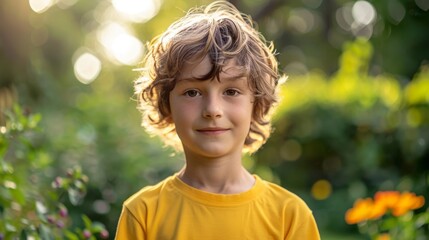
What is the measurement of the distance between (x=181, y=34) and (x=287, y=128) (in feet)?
15.6

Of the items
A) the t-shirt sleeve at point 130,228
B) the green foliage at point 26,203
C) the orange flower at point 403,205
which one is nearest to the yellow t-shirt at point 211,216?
the t-shirt sleeve at point 130,228

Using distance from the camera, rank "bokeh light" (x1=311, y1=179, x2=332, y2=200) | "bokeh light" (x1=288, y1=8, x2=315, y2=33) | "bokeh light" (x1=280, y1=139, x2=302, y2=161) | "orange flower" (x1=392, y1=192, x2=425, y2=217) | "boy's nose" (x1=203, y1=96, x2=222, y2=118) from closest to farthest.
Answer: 1. "boy's nose" (x1=203, y1=96, x2=222, y2=118)
2. "orange flower" (x1=392, y1=192, x2=425, y2=217)
3. "bokeh light" (x1=311, y1=179, x2=332, y2=200)
4. "bokeh light" (x1=280, y1=139, x2=302, y2=161)
5. "bokeh light" (x1=288, y1=8, x2=315, y2=33)

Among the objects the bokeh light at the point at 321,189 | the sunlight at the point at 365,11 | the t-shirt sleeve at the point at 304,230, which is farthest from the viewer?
the sunlight at the point at 365,11

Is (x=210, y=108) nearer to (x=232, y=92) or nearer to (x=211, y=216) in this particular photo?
(x=232, y=92)

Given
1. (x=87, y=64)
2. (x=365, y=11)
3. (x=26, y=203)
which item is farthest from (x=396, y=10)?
(x=87, y=64)

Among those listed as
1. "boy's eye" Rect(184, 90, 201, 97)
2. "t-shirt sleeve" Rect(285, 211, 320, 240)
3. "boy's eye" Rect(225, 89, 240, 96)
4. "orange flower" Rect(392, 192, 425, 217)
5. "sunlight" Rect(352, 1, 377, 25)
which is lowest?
"t-shirt sleeve" Rect(285, 211, 320, 240)

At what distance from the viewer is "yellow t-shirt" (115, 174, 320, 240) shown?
8.50 feet

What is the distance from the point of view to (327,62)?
67.3 feet

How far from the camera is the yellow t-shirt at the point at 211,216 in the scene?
2590mm

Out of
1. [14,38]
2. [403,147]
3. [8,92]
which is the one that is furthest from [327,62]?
[403,147]

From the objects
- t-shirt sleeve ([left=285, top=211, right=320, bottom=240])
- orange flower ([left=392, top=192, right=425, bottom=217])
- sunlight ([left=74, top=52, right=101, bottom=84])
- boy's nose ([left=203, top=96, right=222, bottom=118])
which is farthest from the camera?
sunlight ([left=74, top=52, right=101, bottom=84])

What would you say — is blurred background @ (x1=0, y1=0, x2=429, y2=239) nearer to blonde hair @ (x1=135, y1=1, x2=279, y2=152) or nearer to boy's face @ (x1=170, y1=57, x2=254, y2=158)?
blonde hair @ (x1=135, y1=1, x2=279, y2=152)

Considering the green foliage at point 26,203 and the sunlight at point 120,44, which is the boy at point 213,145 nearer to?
the green foliage at point 26,203

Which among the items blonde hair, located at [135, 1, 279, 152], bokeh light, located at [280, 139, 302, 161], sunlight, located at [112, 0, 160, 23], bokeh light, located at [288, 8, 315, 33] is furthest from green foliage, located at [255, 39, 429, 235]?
bokeh light, located at [288, 8, 315, 33]
